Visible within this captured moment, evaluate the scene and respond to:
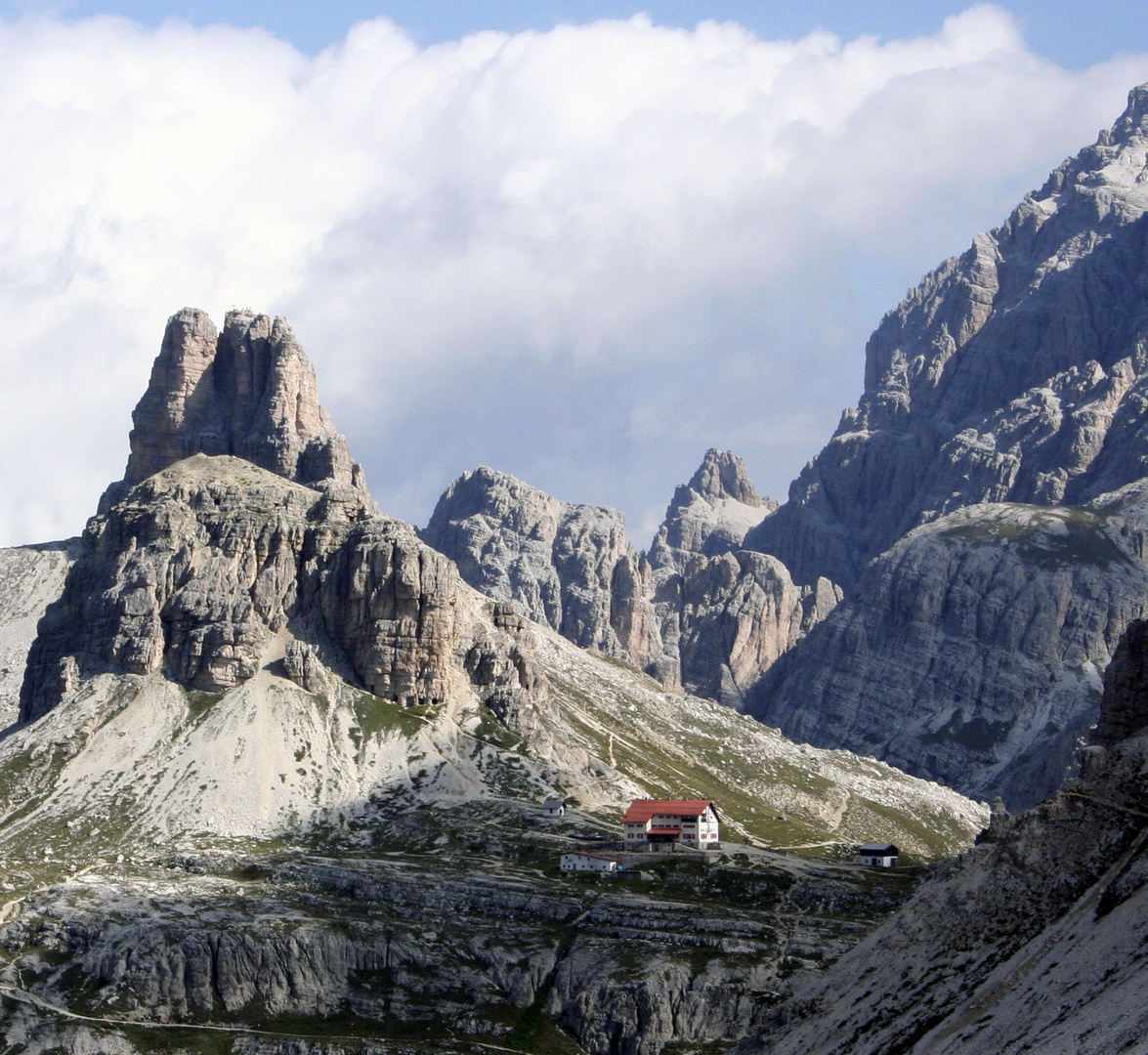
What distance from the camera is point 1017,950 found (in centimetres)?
8062

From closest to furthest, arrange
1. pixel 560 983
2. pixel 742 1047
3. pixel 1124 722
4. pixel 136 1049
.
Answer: pixel 742 1047 < pixel 1124 722 < pixel 136 1049 < pixel 560 983

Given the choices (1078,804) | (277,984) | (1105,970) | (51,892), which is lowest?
(1105,970)

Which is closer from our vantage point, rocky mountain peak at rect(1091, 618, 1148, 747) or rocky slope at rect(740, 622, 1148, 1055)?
rocky slope at rect(740, 622, 1148, 1055)

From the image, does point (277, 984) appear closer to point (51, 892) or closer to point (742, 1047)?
point (51, 892)

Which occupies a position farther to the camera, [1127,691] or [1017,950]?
[1127,691]

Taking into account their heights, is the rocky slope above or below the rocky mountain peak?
below

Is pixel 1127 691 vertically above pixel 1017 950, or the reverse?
pixel 1127 691

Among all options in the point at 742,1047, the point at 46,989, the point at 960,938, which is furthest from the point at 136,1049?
the point at 960,938

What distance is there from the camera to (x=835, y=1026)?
86.3 meters

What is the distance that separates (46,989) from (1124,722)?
112 m

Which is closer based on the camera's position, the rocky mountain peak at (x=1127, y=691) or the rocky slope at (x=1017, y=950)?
the rocky slope at (x=1017, y=950)

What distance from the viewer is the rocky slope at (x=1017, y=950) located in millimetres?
71562

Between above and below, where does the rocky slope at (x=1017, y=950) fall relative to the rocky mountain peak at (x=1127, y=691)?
below

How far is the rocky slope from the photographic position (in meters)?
71.6
